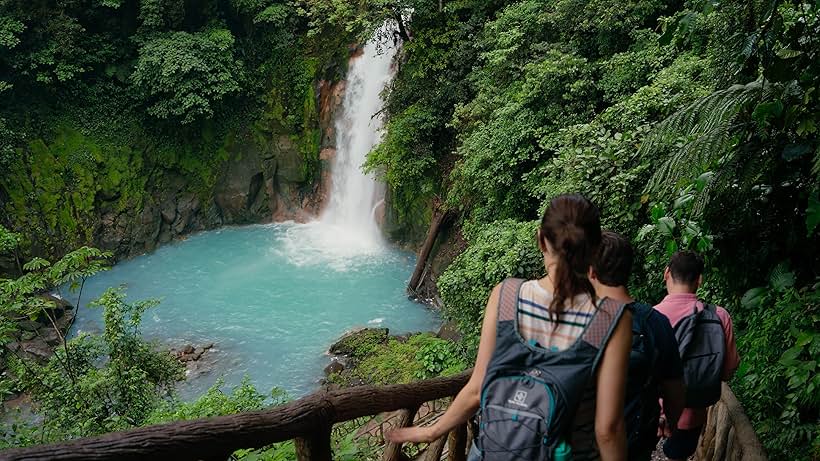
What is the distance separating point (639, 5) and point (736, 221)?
18.9ft

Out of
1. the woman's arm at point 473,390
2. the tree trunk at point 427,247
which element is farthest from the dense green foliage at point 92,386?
the tree trunk at point 427,247

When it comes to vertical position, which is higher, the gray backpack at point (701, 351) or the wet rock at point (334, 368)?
the gray backpack at point (701, 351)

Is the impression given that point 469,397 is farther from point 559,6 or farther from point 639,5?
point 559,6

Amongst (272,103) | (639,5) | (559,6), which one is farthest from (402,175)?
(272,103)

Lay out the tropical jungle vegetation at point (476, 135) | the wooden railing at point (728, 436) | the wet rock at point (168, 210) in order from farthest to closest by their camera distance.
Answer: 1. the wet rock at point (168, 210)
2. the tropical jungle vegetation at point (476, 135)
3. the wooden railing at point (728, 436)

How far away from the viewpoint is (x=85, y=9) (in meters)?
15.7

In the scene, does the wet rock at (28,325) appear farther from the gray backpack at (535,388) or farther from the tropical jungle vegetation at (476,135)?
the gray backpack at (535,388)

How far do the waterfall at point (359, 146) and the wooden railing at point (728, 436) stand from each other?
43.6ft

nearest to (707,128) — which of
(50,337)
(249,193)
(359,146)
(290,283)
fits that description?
(290,283)

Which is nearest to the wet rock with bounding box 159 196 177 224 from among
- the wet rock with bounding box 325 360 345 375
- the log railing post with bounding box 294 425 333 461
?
the wet rock with bounding box 325 360 345 375

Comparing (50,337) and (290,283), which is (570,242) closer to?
(290,283)

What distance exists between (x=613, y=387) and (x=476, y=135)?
8.74 m

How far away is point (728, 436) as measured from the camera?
3102mm

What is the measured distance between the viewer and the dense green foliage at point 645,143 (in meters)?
3.26
